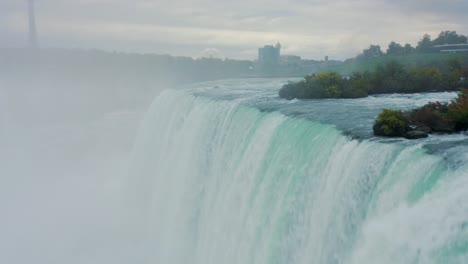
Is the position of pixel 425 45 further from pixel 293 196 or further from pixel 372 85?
pixel 293 196

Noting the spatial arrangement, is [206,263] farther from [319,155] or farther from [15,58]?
[15,58]

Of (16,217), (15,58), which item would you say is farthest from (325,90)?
(15,58)

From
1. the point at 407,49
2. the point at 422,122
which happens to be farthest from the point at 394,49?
the point at 422,122

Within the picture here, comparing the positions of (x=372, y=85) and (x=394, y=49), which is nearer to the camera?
(x=372, y=85)

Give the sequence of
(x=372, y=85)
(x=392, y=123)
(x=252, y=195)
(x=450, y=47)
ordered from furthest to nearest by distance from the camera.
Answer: (x=450, y=47) < (x=372, y=85) < (x=252, y=195) < (x=392, y=123)

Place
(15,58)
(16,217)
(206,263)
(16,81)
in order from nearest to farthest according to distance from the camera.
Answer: (206,263) → (16,217) → (16,81) → (15,58)

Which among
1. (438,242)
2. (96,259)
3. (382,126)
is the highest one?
(382,126)


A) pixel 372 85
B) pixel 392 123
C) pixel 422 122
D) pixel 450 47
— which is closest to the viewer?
pixel 392 123
